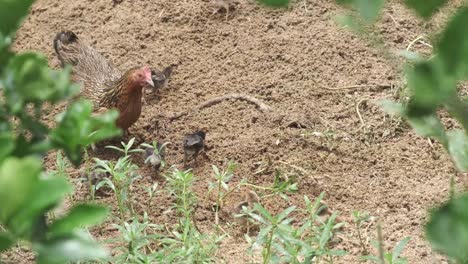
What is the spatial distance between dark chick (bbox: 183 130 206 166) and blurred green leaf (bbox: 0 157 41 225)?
3287 mm

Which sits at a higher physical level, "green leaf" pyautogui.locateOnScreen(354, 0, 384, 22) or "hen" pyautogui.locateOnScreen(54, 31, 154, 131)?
"green leaf" pyautogui.locateOnScreen(354, 0, 384, 22)

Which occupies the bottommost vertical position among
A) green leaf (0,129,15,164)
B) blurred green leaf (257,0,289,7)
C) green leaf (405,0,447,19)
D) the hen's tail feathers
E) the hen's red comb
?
the hen's tail feathers

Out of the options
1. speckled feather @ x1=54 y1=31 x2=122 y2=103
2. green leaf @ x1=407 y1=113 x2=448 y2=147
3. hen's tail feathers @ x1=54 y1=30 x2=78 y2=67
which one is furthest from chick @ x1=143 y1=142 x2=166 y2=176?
green leaf @ x1=407 y1=113 x2=448 y2=147

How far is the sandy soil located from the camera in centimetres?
420

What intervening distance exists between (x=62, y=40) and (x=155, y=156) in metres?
1.25

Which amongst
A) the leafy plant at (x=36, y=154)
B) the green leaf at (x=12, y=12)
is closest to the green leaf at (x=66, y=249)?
the leafy plant at (x=36, y=154)

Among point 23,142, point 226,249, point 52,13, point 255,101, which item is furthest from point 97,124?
point 52,13

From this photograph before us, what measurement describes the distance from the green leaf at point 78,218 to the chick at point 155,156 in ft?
9.75

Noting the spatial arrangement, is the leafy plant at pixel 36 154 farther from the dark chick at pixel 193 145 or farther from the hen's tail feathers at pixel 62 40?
the hen's tail feathers at pixel 62 40

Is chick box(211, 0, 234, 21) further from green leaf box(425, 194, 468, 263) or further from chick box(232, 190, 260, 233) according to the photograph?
green leaf box(425, 194, 468, 263)

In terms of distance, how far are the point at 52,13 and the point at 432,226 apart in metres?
4.93

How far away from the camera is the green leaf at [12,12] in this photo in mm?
→ 1288

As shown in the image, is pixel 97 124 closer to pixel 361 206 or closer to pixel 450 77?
pixel 450 77

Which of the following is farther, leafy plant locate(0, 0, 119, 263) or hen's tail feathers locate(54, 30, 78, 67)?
hen's tail feathers locate(54, 30, 78, 67)
